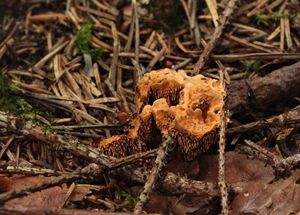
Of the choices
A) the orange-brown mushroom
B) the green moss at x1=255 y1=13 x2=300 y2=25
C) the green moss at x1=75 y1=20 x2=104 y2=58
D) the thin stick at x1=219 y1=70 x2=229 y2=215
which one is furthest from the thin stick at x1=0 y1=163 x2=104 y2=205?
the green moss at x1=255 y1=13 x2=300 y2=25

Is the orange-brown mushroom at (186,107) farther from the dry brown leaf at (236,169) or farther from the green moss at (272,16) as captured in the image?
the green moss at (272,16)

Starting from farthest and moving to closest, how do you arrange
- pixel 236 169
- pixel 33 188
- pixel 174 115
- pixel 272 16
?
1. pixel 272 16
2. pixel 236 169
3. pixel 174 115
4. pixel 33 188

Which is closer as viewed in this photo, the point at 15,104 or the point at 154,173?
the point at 154,173

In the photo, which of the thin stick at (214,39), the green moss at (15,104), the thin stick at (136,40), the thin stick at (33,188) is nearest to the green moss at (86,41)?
the thin stick at (136,40)

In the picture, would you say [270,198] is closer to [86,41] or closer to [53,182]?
[53,182]

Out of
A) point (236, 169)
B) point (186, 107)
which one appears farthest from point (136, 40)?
point (236, 169)

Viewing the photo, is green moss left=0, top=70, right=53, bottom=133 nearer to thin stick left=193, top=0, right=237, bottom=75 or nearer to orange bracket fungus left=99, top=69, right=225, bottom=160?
orange bracket fungus left=99, top=69, right=225, bottom=160

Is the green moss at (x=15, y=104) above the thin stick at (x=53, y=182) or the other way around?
above
